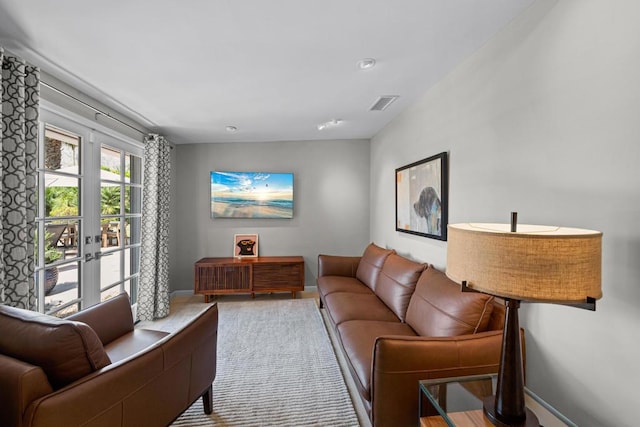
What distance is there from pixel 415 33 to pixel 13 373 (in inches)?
96.8

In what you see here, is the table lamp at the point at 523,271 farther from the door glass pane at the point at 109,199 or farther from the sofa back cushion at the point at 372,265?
the door glass pane at the point at 109,199

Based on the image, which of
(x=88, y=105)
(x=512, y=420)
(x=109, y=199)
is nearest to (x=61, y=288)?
(x=109, y=199)

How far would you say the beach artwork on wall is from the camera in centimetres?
448

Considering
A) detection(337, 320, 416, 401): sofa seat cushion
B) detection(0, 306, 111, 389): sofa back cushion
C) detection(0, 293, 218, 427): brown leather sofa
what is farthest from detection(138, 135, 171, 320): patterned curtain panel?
detection(337, 320, 416, 401): sofa seat cushion

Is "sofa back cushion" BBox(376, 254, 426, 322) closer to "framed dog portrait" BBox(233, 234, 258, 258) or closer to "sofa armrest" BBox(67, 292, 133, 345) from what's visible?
"sofa armrest" BBox(67, 292, 133, 345)

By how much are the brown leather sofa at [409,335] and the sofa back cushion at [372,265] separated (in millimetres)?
290

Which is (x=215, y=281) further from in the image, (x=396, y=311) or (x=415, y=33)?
(x=415, y=33)

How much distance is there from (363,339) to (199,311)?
8.79 feet

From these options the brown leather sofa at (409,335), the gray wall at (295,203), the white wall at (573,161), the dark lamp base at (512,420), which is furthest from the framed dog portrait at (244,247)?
the dark lamp base at (512,420)

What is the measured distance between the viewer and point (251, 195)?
14.8 ft

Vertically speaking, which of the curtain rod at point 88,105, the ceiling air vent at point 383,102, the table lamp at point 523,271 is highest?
the ceiling air vent at point 383,102

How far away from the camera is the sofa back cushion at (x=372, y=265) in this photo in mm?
3209

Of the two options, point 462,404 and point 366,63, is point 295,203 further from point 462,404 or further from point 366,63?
point 462,404

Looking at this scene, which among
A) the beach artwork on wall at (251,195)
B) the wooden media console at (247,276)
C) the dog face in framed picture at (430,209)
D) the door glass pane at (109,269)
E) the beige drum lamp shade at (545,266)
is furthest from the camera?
the beach artwork on wall at (251,195)
